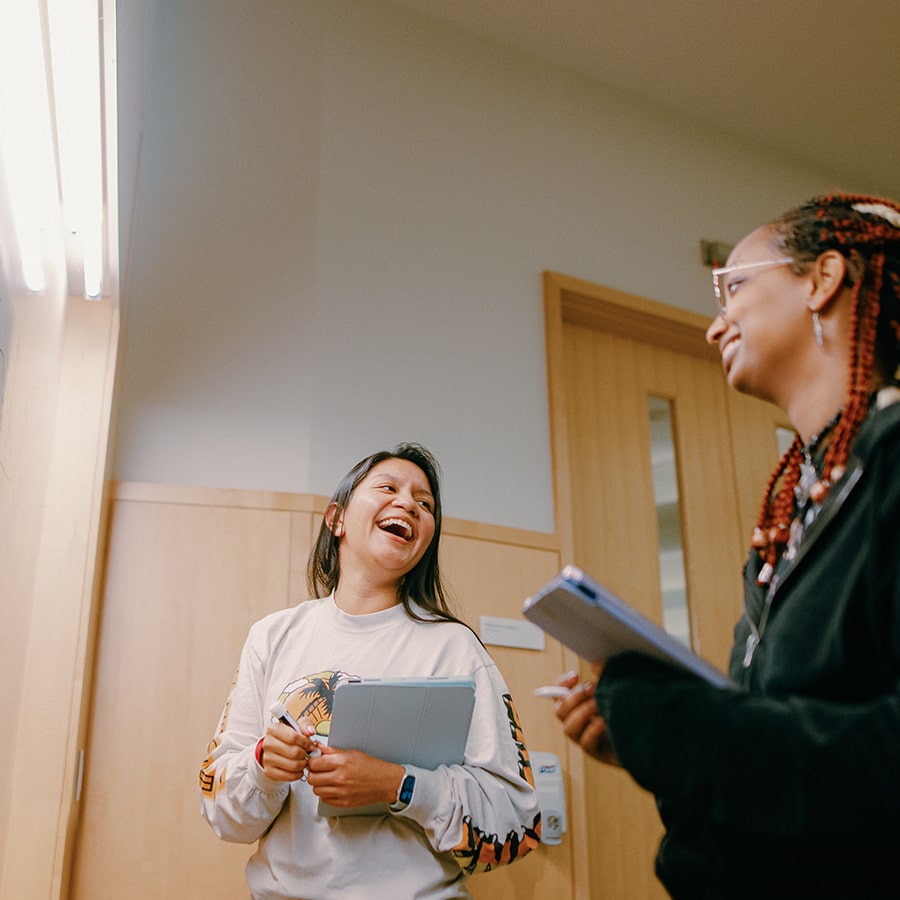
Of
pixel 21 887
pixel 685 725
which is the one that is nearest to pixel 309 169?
pixel 21 887

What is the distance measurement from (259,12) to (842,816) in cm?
312

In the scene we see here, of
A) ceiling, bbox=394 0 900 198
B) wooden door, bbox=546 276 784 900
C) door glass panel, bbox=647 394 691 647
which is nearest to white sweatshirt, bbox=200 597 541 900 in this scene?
wooden door, bbox=546 276 784 900

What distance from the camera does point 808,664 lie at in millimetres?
1009

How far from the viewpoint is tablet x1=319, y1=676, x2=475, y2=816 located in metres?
1.58

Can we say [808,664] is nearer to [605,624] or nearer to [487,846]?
[605,624]

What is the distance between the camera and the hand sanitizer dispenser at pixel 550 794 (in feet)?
9.34

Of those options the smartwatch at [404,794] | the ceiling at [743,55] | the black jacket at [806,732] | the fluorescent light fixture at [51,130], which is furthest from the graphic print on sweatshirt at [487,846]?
the ceiling at [743,55]

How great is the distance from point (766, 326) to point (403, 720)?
839 millimetres

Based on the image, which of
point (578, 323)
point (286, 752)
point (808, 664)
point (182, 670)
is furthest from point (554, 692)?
point (578, 323)

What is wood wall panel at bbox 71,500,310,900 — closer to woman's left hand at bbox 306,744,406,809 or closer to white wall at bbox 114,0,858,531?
white wall at bbox 114,0,858,531

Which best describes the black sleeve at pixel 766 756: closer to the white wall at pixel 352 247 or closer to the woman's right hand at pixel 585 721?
the woman's right hand at pixel 585 721

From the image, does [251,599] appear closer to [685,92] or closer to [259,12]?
[259,12]

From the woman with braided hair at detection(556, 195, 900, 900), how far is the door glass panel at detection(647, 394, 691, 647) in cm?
232

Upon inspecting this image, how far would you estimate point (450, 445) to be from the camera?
3154mm
